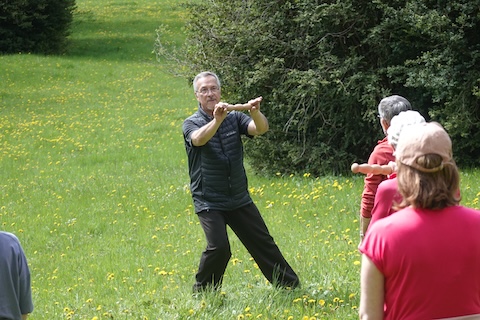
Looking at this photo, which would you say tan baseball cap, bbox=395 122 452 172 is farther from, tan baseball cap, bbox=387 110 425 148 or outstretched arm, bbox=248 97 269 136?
outstretched arm, bbox=248 97 269 136

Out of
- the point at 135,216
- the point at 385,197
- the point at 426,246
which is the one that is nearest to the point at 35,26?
the point at 135,216

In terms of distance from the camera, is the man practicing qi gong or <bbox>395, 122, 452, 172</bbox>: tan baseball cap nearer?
<bbox>395, 122, 452, 172</bbox>: tan baseball cap

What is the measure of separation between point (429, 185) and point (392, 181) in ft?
4.07

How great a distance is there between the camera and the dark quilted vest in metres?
6.09

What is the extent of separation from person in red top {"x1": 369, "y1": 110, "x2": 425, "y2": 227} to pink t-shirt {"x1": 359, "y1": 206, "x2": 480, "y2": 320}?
0.86m

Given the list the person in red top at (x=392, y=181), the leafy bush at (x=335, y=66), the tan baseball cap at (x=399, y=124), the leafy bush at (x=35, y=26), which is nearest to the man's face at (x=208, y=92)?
the person in red top at (x=392, y=181)

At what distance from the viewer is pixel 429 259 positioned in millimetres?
2953

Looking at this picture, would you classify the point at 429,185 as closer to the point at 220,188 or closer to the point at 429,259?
the point at 429,259

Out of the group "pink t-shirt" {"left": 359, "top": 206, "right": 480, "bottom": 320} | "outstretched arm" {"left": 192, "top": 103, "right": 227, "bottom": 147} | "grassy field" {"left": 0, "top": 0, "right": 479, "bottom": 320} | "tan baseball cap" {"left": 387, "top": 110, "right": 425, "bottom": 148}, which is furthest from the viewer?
"grassy field" {"left": 0, "top": 0, "right": 479, "bottom": 320}

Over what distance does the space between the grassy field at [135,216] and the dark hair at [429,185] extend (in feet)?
8.24

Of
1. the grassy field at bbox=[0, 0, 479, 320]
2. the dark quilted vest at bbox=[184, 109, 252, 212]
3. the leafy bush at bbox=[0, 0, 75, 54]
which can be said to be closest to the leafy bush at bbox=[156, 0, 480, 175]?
the grassy field at bbox=[0, 0, 479, 320]

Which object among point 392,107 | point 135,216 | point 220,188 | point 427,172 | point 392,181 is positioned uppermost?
point 427,172

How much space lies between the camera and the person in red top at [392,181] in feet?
13.0

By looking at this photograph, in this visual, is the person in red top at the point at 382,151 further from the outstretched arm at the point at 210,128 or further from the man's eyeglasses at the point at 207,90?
the man's eyeglasses at the point at 207,90
